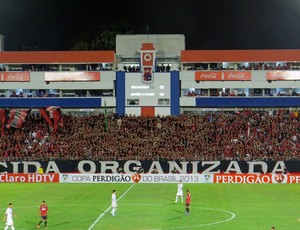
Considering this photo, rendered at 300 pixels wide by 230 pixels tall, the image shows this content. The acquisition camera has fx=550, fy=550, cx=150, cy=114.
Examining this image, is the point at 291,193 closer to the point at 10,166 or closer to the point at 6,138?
the point at 10,166

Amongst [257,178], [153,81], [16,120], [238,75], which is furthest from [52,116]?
[257,178]

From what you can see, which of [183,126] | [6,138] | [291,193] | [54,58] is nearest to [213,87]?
[183,126]

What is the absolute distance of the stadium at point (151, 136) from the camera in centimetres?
4012

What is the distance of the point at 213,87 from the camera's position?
3324 inches

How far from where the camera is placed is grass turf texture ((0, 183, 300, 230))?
33.0m

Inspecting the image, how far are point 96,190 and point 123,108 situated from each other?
105 ft

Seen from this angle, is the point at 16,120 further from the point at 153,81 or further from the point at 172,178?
the point at 172,178

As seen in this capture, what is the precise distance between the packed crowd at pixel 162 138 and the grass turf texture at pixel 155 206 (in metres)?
9.30

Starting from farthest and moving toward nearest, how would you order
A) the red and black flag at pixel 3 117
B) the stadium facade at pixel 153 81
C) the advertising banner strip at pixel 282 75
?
1. the stadium facade at pixel 153 81
2. the advertising banner strip at pixel 282 75
3. the red and black flag at pixel 3 117

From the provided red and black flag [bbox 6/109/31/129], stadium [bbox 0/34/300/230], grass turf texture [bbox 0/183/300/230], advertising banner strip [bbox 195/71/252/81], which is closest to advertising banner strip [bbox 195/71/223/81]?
advertising banner strip [bbox 195/71/252/81]

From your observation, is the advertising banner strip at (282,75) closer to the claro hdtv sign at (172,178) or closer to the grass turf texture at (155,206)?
the claro hdtv sign at (172,178)

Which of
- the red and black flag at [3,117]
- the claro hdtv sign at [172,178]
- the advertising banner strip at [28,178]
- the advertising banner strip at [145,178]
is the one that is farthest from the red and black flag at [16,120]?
the claro hdtv sign at [172,178]

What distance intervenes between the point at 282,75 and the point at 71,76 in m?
32.3

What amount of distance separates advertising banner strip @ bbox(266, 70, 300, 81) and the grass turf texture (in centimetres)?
2996
